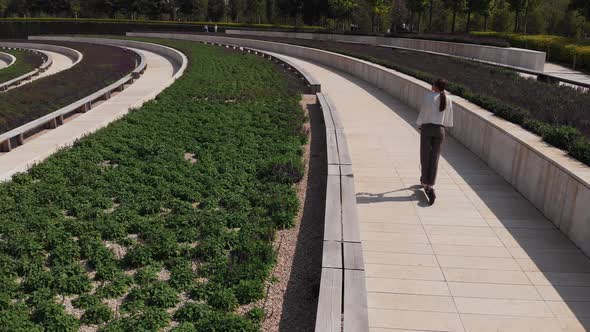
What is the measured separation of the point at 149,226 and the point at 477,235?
392 centimetres

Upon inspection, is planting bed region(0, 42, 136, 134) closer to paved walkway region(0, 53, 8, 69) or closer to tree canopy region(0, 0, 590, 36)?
paved walkway region(0, 53, 8, 69)

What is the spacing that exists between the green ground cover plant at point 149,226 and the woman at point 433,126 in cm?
185

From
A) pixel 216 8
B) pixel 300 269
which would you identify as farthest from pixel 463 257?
pixel 216 8

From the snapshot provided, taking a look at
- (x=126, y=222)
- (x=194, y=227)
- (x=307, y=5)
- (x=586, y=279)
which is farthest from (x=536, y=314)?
(x=307, y=5)

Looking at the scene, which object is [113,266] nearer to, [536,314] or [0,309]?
[0,309]

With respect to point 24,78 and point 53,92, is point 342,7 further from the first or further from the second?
point 53,92

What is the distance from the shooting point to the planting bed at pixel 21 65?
26.3m

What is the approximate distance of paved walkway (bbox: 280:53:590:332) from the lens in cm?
468

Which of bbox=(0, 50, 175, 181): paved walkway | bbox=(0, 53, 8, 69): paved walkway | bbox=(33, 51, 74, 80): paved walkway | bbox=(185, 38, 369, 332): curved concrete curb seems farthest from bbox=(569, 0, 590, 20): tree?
bbox=(0, 53, 8, 69): paved walkway

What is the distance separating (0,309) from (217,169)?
14.1 ft

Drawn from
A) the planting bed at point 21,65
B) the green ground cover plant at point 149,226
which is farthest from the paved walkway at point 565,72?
the planting bed at point 21,65

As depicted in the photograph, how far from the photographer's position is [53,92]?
16578 mm

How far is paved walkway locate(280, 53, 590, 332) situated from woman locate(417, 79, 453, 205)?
35cm

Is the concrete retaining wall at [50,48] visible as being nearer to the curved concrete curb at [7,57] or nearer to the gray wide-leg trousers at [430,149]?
the curved concrete curb at [7,57]
